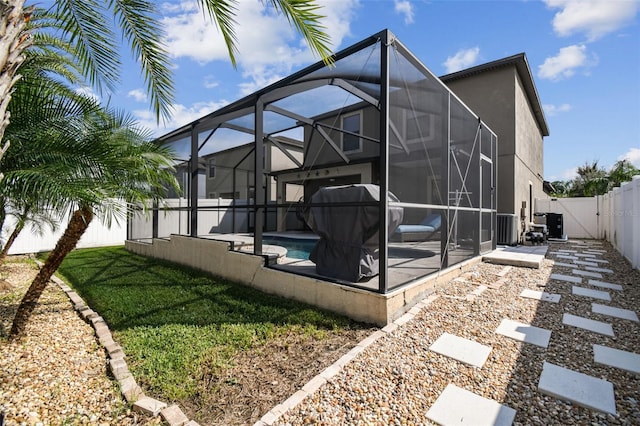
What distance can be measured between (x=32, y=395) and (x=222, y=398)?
4.63 feet

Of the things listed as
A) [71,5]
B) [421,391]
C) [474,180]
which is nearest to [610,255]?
[474,180]

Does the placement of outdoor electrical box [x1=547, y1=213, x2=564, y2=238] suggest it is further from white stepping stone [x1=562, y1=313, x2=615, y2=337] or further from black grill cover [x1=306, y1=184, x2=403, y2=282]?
black grill cover [x1=306, y1=184, x2=403, y2=282]

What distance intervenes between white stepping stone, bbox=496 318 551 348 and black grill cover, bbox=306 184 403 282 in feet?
4.92

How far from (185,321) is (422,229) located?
444cm

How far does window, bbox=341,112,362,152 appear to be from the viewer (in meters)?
10.7

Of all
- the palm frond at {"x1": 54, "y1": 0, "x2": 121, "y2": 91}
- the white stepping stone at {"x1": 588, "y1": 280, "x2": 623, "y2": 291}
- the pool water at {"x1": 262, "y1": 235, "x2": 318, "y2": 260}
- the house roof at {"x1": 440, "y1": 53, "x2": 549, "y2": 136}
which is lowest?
the white stepping stone at {"x1": 588, "y1": 280, "x2": 623, "y2": 291}

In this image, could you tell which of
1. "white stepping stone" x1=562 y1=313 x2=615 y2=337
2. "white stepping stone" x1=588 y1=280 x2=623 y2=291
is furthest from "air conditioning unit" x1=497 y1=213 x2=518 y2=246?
"white stepping stone" x1=562 y1=313 x2=615 y2=337

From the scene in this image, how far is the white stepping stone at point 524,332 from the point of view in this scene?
2.82 metres

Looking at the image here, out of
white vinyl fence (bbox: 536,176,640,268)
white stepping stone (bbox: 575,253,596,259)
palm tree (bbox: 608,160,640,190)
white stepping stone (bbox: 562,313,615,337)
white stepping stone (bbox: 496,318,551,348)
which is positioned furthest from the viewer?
palm tree (bbox: 608,160,640,190)

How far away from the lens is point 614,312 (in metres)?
3.57

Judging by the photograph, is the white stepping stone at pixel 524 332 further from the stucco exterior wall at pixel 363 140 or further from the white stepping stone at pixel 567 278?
the stucco exterior wall at pixel 363 140

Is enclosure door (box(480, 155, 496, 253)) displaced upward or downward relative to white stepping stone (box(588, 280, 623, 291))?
upward

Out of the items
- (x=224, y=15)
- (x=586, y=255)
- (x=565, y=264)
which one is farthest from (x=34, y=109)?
(x=586, y=255)

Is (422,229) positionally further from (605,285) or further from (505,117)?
(505,117)
